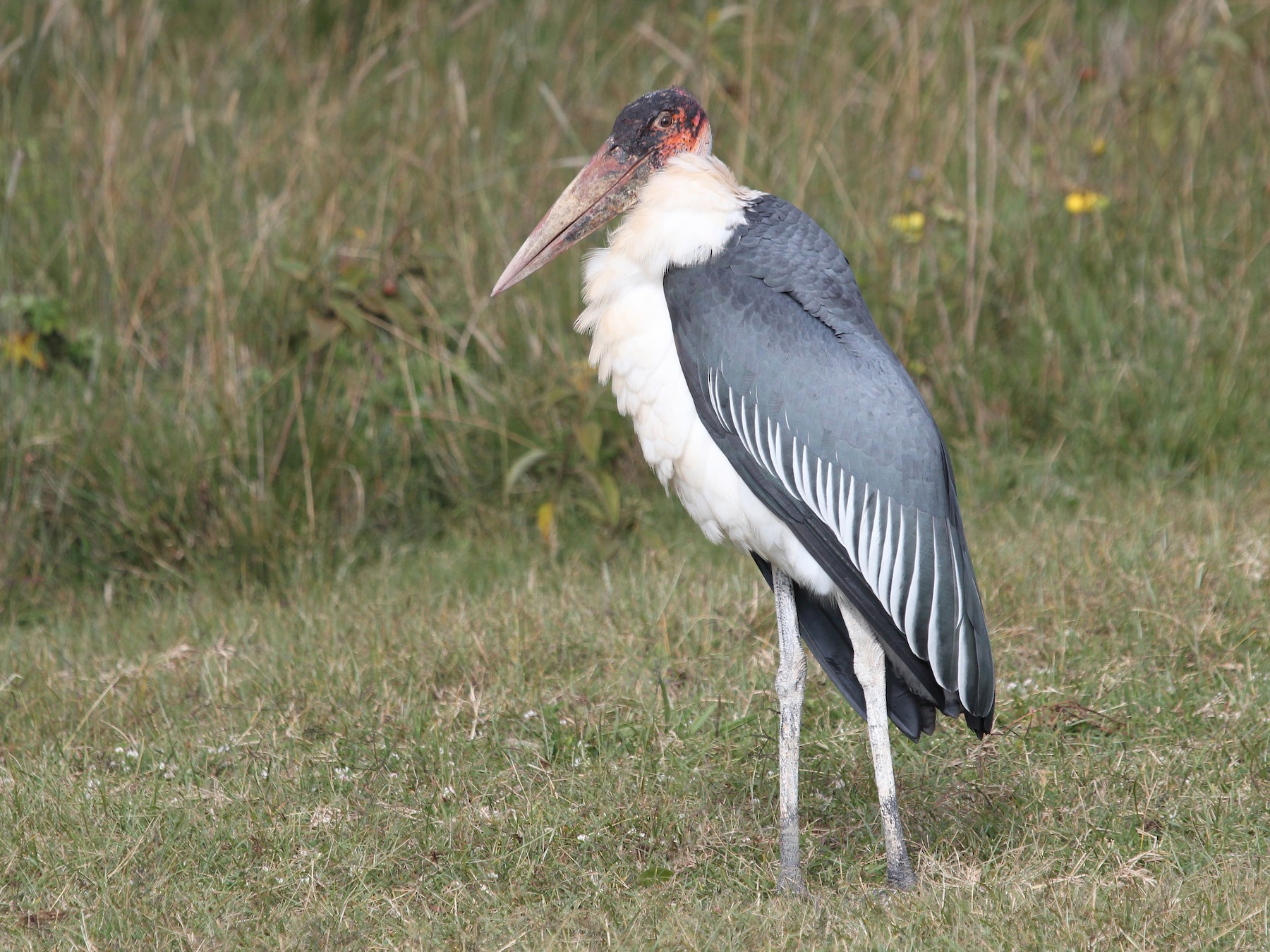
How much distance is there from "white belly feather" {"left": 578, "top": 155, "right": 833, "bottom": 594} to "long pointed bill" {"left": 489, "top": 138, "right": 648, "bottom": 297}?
13 centimetres

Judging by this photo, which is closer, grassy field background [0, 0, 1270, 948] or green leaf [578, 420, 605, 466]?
grassy field background [0, 0, 1270, 948]

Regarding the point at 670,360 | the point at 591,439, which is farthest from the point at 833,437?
the point at 591,439

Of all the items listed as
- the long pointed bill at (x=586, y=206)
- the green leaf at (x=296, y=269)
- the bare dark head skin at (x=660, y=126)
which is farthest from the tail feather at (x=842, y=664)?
the green leaf at (x=296, y=269)

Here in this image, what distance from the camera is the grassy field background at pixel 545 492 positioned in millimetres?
3076

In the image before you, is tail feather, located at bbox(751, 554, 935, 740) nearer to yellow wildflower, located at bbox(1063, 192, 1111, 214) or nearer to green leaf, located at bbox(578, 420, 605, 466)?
green leaf, located at bbox(578, 420, 605, 466)

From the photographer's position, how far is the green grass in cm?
285

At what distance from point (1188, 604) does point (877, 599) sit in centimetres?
148

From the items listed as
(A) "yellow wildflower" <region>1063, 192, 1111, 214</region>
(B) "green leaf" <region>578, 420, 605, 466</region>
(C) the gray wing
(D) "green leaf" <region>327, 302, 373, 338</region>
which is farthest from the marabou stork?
(A) "yellow wildflower" <region>1063, 192, 1111, 214</region>

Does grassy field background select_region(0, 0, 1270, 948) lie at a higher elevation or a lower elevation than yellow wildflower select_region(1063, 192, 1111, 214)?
lower

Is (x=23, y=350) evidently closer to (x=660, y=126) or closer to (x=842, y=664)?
(x=660, y=126)

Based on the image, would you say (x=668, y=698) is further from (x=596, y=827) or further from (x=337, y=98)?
(x=337, y=98)

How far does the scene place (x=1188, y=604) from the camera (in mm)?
4043

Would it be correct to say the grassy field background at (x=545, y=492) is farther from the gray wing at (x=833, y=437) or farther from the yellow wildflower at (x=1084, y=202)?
the gray wing at (x=833, y=437)

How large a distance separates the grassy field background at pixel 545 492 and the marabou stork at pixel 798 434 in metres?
0.44
